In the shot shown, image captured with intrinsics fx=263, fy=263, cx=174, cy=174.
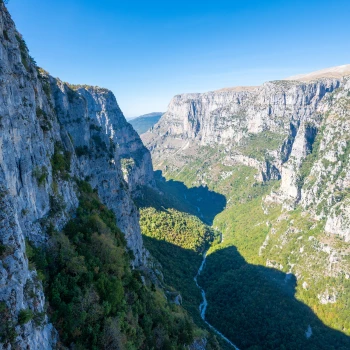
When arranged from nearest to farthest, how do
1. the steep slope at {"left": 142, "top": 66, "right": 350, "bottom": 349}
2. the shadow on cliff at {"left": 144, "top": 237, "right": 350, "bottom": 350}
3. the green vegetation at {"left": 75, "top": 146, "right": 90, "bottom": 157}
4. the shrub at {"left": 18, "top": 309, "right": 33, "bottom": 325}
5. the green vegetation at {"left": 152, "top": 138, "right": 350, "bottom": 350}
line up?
1. the shrub at {"left": 18, "top": 309, "right": 33, "bottom": 325}
2. the green vegetation at {"left": 75, "top": 146, "right": 90, "bottom": 157}
3. the shadow on cliff at {"left": 144, "top": 237, "right": 350, "bottom": 350}
4. the green vegetation at {"left": 152, "top": 138, "right": 350, "bottom": 350}
5. the steep slope at {"left": 142, "top": 66, "right": 350, "bottom": 349}

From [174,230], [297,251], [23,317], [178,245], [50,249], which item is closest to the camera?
[23,317]

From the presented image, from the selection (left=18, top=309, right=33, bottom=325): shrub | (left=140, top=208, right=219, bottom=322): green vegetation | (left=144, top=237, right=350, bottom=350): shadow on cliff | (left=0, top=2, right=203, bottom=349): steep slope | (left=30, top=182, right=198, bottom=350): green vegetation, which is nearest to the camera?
Answer: (left=18, top=309, right=33, bottom=325): shrub

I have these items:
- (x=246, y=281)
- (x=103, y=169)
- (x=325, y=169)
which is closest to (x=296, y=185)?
(x=325, y=169)

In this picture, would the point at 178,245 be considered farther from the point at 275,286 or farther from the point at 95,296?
the point at 95,296

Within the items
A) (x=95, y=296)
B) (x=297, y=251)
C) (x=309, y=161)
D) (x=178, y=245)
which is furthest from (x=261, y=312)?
(x=309, y=161)

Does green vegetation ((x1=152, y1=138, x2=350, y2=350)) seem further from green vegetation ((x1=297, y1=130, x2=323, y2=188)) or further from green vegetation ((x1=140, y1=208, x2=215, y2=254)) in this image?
green vegetation ((x1=140, y1=208, x2=215, y2=254))

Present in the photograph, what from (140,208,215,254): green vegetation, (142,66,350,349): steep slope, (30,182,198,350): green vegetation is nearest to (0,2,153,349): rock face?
(30,182,198,350): green vegetation

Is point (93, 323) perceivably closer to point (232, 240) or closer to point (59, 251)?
point (59, 251)
